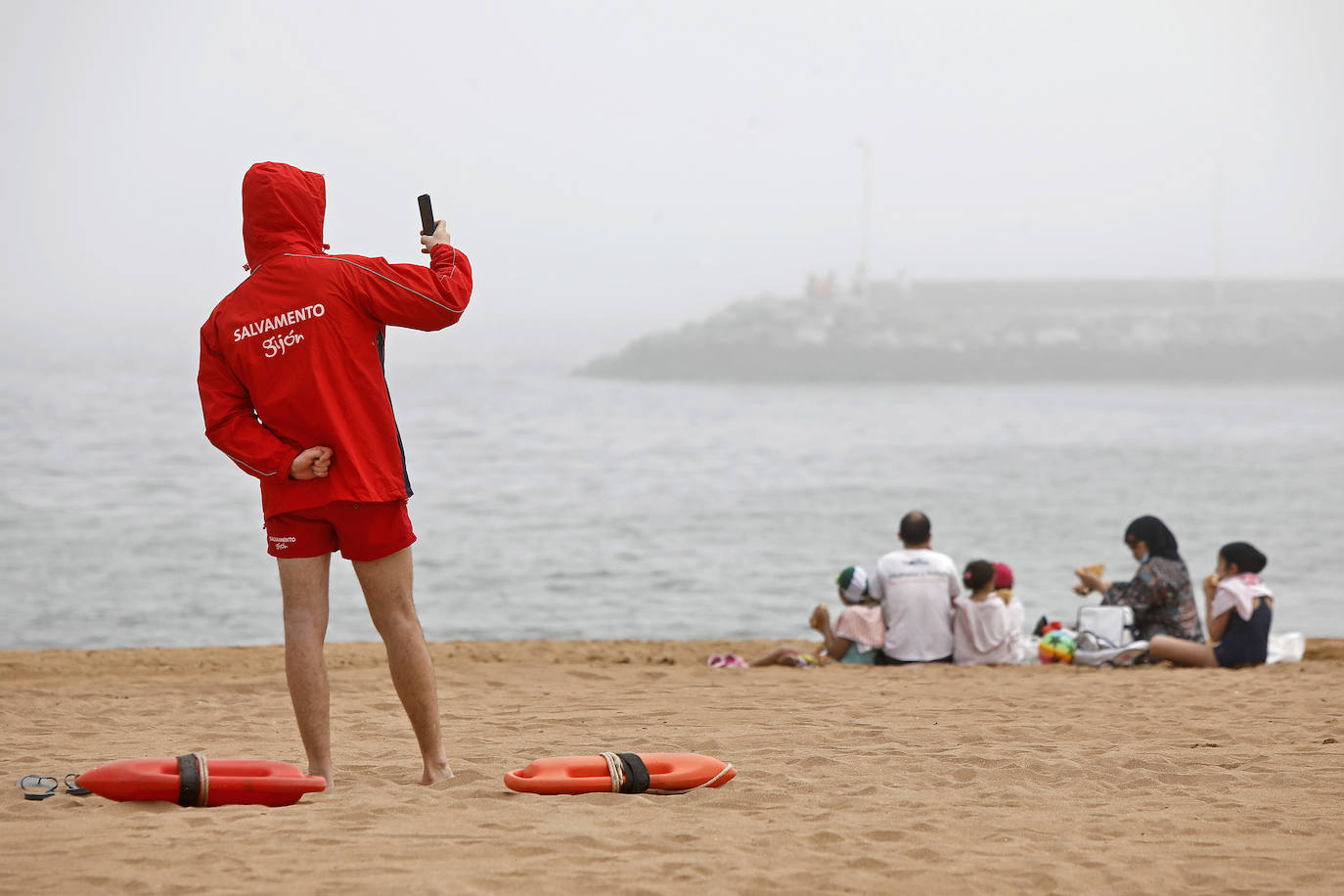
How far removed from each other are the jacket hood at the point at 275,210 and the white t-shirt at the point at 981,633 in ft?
14.5

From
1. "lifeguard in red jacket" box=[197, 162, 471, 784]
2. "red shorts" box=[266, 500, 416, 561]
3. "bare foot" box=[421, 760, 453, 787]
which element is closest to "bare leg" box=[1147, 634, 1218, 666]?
"bare foot" box=[421, 760, 453, 787]

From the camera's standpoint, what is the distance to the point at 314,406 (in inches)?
125

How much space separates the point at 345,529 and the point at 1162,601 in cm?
502

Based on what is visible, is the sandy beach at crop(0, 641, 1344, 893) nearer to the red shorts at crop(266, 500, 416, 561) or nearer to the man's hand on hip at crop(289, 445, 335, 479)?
the red shorts at crop(266, 500, 416, 561)

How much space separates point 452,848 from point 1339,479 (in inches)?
1834

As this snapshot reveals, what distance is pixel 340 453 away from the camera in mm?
3170

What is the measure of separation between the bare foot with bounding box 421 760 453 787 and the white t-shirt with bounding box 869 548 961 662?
12.1ft

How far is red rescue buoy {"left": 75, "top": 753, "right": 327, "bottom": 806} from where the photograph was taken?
316 centimetres

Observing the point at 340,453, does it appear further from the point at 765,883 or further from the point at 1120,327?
the point at 1120,327

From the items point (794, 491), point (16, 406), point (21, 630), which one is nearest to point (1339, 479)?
point (794, 491)

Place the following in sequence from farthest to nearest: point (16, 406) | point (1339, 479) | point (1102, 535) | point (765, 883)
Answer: point (16, 406)
point (1339, 479)
point (1102, 535)
point (765, 883)

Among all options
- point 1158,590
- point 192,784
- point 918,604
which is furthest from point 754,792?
point 1158,590

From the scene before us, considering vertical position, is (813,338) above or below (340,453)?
above

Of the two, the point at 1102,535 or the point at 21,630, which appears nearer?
the point at 21,630
